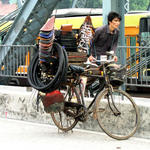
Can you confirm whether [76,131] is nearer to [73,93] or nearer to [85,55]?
[73,93]

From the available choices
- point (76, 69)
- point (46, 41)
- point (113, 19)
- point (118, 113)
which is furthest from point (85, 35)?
point (118, 113)

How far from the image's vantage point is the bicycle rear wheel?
639 centimetres

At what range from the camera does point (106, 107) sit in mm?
6656

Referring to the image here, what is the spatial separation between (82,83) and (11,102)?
6.05ft

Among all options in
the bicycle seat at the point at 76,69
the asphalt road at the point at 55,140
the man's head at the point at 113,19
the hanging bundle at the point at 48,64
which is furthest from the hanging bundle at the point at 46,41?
the asphalt road at the point at 55,140

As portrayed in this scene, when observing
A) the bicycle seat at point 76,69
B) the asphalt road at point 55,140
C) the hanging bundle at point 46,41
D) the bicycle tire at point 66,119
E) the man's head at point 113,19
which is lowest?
the asphalt road at point 55,140

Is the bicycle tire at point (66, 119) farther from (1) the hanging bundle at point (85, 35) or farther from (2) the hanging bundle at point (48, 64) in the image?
(1) the hanging bundle at point (85, 35)

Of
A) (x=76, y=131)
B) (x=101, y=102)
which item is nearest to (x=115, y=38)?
(x=101, y=102)

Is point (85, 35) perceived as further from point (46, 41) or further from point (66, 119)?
point (66, 119)

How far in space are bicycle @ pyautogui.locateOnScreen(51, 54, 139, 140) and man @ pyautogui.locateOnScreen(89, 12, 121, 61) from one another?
14.8 inches

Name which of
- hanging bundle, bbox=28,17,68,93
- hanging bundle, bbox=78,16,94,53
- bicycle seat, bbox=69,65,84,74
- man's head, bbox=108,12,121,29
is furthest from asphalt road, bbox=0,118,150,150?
man's head, bbox=108,12,121,29

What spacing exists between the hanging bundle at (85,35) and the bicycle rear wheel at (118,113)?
80cm

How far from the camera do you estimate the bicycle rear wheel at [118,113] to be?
6391mm

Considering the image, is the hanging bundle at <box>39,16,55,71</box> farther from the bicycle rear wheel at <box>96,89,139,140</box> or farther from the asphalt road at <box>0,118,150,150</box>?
the asphalt road at <box>0,118,150,150</box>
